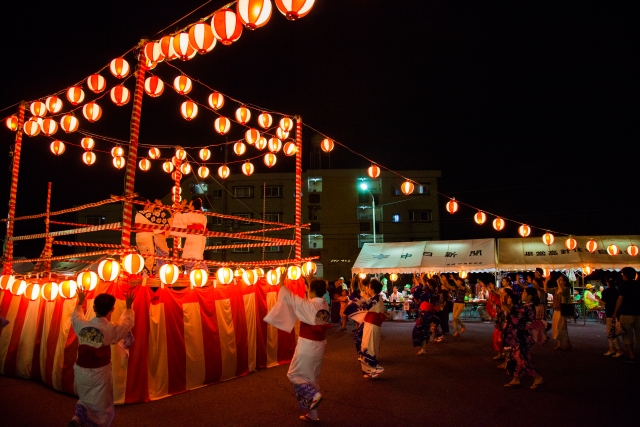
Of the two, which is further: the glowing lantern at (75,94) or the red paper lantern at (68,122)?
the red paper lantern at (68,122)

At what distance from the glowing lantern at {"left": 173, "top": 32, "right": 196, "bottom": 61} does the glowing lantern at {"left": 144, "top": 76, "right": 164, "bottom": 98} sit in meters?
2.80

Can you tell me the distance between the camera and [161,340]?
748cm

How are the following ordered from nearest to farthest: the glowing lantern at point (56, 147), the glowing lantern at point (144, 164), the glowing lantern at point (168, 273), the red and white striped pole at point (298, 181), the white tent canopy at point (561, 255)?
the glowing lantern at point (168, 273), the red and white striped pole at point (298, 181), the glowing lantern at point (56, 147), the glowing lantern at point (144, 164), the white tent canopy at point (561, 255)

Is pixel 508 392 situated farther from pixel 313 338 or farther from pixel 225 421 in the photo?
pixel 225 421

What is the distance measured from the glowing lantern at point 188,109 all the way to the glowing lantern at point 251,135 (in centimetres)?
184

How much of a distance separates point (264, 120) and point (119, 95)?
149 inches

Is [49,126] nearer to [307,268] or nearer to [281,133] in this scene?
Result: [281,133]

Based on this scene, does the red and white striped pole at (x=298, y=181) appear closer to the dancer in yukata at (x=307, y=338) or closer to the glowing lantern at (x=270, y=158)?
the glowing lantern at (x=270, y=158)

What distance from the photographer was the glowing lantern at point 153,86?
34.2 feet

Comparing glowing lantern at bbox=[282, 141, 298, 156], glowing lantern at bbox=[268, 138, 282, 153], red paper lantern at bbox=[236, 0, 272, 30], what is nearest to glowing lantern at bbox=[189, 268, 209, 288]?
red paper lantern at bbox=[236, 0, 272, 30]

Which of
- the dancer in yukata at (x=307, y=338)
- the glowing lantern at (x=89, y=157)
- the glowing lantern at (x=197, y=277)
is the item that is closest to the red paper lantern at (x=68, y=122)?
the glowing lantern at (x=89, y=157)

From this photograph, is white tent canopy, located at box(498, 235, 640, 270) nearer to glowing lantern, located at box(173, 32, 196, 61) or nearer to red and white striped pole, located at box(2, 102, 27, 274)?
glowing lantern, located at box(173, 32, 196, 61)

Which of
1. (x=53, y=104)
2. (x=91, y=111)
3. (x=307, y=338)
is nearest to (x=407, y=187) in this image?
(x=91, y=111)

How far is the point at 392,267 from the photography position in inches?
822
